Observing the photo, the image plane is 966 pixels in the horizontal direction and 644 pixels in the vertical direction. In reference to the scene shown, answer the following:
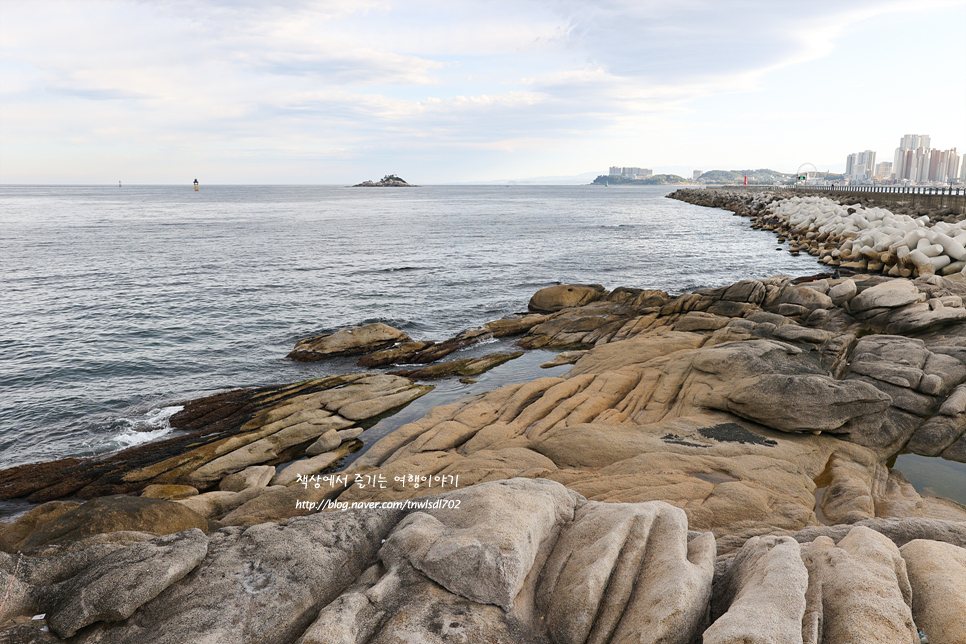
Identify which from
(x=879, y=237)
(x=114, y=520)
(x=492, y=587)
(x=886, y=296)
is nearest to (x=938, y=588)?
(x=492, y=587)

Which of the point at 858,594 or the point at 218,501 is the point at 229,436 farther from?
the point at 858,594

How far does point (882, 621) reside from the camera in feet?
14.0

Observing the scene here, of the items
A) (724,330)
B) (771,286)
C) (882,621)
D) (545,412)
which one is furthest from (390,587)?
(771,286)

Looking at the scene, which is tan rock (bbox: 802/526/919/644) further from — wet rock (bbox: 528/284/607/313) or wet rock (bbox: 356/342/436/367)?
wet rock (bbox: 528/284/607/313)

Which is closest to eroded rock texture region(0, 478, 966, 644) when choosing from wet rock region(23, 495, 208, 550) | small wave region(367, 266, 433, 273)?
wet rock region(23, 495, 208, 550)

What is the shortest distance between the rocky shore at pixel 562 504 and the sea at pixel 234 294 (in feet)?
7.39

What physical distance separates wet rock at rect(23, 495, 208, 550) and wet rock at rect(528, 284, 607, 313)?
20.7m

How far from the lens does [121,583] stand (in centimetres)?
505

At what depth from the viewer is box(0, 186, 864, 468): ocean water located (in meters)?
18.0

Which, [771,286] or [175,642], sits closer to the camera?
[175,642]

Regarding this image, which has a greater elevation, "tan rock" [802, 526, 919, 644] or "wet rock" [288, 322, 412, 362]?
"tan rock" [802, 526, 919, 644]

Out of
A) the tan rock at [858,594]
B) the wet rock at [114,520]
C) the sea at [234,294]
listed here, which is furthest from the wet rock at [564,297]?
the tan rock at [858,594]

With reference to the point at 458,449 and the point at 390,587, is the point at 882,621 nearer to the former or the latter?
the point at 390,587

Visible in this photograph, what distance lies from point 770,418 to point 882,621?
26.3ft
